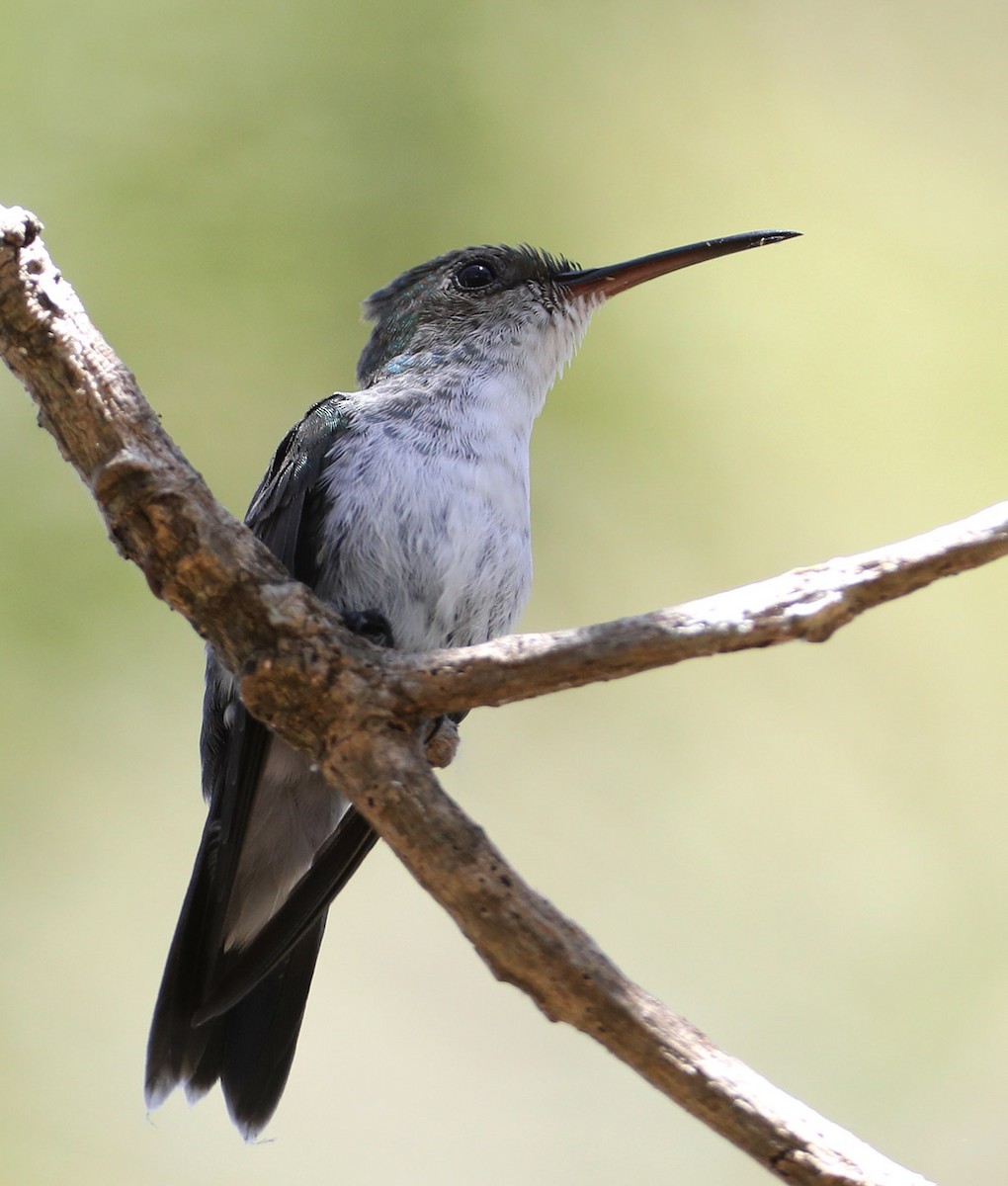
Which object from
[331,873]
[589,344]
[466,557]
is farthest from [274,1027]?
[589,344]

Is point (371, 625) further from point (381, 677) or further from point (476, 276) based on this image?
point (476, 276)

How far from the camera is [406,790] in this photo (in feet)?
7.09

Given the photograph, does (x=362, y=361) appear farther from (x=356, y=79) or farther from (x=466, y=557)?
(x=356, y=79)

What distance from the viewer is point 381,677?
222cm

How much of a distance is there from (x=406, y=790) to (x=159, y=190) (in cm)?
394

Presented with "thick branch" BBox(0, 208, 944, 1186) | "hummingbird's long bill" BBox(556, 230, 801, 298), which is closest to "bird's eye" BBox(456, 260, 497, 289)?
"hummingbird's long bill" BBox(556, 230, 801, 298)

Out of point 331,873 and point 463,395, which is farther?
point 463,395

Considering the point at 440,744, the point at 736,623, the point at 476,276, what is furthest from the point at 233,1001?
the point at 476,276

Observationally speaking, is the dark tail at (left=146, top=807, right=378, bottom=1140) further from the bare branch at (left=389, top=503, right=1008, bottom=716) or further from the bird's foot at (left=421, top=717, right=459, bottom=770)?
the bare branch at (left=389, top=503, right=1008, bottom=716)

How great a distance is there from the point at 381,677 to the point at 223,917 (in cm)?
94

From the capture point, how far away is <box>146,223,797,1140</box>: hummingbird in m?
2.92

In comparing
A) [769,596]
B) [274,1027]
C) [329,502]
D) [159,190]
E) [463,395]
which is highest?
[159,190]

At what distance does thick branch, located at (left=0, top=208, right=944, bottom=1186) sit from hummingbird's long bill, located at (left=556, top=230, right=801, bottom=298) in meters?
1.69

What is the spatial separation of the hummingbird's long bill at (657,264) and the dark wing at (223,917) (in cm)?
88
